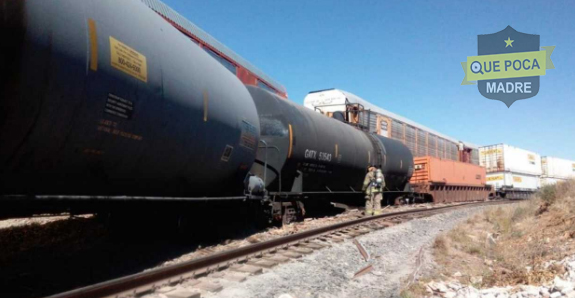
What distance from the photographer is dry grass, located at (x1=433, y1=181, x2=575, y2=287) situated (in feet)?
15.2

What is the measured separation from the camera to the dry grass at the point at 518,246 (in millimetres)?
4628

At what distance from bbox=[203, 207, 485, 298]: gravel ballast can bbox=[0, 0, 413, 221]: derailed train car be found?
177cm

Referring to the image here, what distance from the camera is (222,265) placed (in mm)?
4828

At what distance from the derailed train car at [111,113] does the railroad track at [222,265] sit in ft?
3.01

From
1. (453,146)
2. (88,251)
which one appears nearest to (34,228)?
(88,251)

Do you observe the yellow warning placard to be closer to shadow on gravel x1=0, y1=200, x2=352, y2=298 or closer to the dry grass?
shadow on gravel x1=0, y1=200, x2=352, y2=298

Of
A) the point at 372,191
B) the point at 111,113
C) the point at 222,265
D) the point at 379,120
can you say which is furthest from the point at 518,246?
the point at 379,120

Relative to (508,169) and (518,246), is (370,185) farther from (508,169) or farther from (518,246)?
(508,169)

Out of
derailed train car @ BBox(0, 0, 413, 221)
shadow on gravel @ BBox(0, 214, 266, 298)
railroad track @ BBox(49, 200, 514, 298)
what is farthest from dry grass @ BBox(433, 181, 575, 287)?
shadow on gravel @ BBox(0, 214, 266, 298)

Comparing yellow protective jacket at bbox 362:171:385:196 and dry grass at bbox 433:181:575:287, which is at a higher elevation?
yellow protective jacket at bbox 362:171:385:196

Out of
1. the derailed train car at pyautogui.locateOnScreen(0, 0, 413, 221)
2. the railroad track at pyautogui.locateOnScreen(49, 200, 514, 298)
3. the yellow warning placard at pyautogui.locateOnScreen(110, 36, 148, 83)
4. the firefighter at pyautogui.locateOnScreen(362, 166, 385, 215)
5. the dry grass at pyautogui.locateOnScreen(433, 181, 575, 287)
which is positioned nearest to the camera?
the derailed train car at pyautogui.locateOnScreen(0, 0, 413, 221)

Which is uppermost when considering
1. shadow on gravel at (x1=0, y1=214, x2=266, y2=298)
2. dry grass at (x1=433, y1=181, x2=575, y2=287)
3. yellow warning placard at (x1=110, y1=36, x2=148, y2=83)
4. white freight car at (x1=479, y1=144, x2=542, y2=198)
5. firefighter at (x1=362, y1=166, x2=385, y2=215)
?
white freight car at (x1=479, y1=144, x2=542, y2=198)

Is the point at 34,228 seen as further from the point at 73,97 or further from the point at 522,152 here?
the point at 522,152

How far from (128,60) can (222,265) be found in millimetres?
2848
